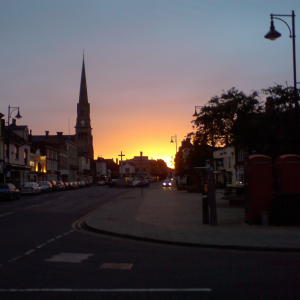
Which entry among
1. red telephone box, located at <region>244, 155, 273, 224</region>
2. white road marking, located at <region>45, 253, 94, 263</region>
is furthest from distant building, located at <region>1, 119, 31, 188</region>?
white road marking, located at <region>45, 253, 94, 263</region>

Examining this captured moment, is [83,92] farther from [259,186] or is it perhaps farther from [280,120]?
[259,186]

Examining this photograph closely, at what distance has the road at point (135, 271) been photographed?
5875 millimetres

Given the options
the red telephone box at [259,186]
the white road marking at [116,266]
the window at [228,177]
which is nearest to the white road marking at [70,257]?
the white road marking at [116,266]

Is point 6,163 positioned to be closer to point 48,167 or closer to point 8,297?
point 48,167

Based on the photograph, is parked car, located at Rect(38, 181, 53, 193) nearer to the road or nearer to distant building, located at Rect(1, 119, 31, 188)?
distant building, located at Rect(1, 119, 31, 188)

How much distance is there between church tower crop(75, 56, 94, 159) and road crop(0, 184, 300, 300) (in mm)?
115648

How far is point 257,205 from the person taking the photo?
13.8 m

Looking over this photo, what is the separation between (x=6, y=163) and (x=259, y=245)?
42.7 metres

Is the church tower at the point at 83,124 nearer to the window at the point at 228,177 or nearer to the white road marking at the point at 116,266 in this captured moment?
the window at the point at 228,177

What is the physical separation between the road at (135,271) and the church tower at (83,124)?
11565 cm

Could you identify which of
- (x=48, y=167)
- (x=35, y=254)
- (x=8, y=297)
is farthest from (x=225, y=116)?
(x=48, y=167)

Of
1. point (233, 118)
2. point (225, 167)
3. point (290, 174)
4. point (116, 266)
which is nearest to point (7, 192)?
point (233, 118)

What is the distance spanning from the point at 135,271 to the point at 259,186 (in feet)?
25.9

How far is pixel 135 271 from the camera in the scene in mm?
7285
